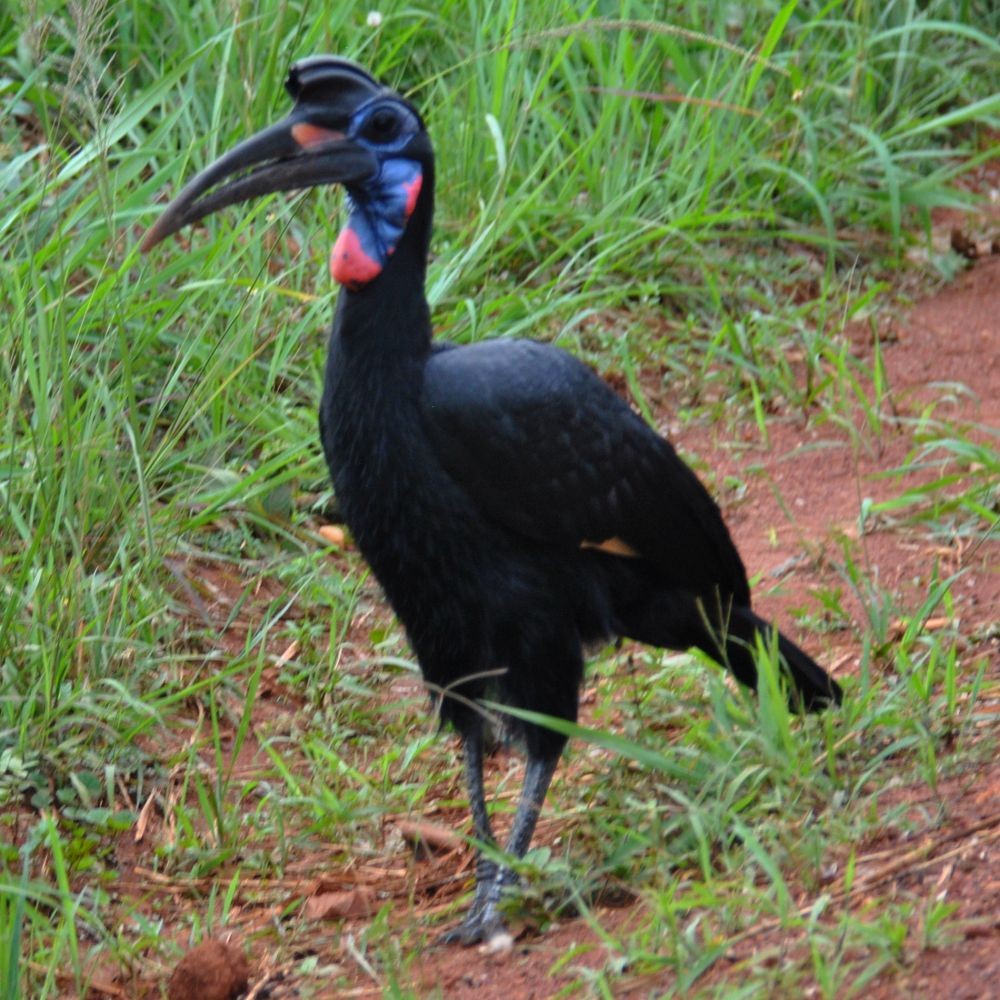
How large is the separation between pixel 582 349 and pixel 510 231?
397 mm

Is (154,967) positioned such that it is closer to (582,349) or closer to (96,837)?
(96,837)

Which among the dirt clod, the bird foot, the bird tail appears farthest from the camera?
the bird tail

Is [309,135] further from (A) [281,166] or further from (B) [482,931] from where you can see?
(B) [482,931]

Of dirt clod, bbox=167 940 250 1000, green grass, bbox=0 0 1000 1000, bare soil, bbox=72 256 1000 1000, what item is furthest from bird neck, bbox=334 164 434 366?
dirt clod, bbox=167 940 250 1000

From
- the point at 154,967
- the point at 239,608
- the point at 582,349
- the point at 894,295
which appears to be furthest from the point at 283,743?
the point at 894,295

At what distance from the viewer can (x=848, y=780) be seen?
3.04m

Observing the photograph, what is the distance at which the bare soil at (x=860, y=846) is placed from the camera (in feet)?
8.64

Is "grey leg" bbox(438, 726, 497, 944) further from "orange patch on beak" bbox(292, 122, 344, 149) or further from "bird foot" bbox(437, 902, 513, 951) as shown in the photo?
"orange patch on beak" bbox(292, 122, 344, 149)

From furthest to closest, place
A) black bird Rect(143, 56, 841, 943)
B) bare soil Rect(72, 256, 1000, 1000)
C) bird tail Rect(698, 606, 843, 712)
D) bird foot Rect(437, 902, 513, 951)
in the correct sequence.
A: bird tail Rect(698, 606, 843, 712) < black bird Rect(143, 56, 841, 943) < bird foot Rect(437, 902, 513, 951) < bare soil Rect(72, 256, 1000, 1000)

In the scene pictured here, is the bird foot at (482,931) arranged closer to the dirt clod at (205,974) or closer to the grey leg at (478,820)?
the grey leg at (478,820)

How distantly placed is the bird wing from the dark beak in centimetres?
37

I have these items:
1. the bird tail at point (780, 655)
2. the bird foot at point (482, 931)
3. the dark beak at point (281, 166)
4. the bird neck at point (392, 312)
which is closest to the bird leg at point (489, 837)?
the bird foot at point (482, 931)

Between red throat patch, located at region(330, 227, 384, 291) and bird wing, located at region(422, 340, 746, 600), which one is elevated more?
red throat patch, located at region(330, 227, 384, 291)

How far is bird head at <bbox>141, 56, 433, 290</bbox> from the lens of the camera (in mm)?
3170
